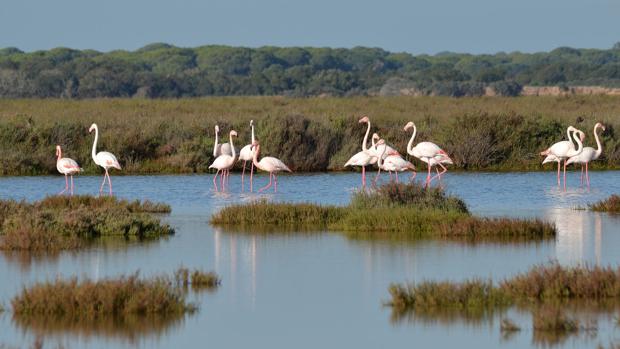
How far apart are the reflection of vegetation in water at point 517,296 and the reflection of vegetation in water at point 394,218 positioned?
4.92m

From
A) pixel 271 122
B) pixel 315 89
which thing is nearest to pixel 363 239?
pixel 271 122

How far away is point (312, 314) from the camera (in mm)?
12281

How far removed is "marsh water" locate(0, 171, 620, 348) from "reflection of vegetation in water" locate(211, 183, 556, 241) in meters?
0.53

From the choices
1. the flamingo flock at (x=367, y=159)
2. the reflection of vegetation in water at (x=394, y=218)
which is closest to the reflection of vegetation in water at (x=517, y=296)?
the reflection of vegetation in water at (x=394, y=218)

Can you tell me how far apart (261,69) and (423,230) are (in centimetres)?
10867

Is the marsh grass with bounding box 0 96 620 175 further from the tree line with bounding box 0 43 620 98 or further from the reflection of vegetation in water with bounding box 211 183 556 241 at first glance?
the tree line with bounding box 0 43 620 98

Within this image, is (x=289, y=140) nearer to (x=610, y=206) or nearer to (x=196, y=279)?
(x=610, y=206)

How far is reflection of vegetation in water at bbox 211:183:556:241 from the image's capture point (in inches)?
713

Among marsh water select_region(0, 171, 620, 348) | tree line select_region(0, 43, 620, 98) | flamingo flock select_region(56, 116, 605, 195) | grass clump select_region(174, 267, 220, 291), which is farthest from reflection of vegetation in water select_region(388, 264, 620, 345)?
tree line select_region(0, 43, 620, 98)

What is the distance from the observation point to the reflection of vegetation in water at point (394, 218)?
713 inches

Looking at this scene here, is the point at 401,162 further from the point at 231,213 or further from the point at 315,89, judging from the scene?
the point at 315,89

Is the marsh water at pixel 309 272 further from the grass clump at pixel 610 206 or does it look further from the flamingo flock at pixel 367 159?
the flamingo flock at pixel 367 159

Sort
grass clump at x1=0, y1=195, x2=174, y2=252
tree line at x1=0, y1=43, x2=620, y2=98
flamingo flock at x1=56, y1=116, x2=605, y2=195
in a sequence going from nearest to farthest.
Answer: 1. grass clump at x1=0, y1=195, x2=174, y2=252
2. flamingo flock at x1=56, y1=116, x2=605, y2=195
3. tree line at x1=0, y1=43, x2=620, y2=98

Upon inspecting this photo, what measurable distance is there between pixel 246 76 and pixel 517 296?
313 ft
